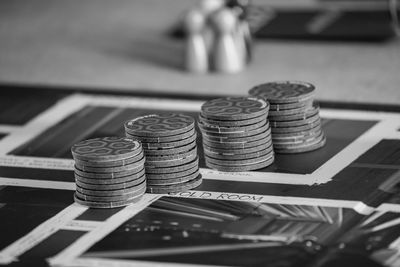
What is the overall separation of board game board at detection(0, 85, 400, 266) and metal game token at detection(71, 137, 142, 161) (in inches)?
4.3

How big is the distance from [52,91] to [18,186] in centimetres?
81

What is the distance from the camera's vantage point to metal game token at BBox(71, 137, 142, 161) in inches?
80.0

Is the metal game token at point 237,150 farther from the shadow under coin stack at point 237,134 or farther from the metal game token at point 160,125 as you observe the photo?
the metal game token at point 160,125

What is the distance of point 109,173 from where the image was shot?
2039mm

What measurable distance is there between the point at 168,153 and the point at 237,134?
16 cm

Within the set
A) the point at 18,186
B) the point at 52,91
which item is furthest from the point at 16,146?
the point at 52,91

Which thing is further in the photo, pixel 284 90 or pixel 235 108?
pixel 284 90

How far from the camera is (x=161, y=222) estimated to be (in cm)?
199

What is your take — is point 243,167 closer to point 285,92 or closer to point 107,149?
point 285,92

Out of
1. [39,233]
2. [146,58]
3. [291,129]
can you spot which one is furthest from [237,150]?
[146,58]

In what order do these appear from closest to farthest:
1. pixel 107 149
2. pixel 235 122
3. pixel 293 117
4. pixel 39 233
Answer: pixel 39 233, pixel 107 149, pixel 235 122, pixel 293 117

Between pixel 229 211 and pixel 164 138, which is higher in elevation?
pixel 164 138

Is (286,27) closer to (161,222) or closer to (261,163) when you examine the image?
(261,163)

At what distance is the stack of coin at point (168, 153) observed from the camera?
2.11m
